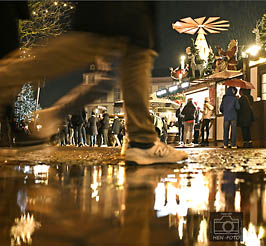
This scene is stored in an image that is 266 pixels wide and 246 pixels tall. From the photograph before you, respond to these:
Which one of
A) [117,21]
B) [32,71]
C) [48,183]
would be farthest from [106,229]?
[32,71]

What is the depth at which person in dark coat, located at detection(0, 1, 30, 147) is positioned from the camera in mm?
2494

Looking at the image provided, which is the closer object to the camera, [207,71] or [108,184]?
[108,184]

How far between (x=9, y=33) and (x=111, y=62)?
1.05m

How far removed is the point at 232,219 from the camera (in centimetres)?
91

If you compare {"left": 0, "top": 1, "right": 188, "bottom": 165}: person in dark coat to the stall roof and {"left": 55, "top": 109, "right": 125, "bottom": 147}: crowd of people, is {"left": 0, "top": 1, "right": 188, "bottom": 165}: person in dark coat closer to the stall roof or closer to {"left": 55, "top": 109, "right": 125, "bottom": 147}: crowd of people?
{"left": 55, "top": 109, "right": 125, "bottom": 147}: crowd of people

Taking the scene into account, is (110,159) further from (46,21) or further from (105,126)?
(105,126)

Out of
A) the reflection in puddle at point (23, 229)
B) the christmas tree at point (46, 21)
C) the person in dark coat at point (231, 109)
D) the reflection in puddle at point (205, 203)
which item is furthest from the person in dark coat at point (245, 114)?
the reflection in puddle at point (23, 229)

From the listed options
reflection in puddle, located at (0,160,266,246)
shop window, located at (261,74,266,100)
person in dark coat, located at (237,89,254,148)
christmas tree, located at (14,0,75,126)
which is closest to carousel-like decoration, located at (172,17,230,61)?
shop window, located at (261,74,266,100)

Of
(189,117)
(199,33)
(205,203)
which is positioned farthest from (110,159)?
(199,33)

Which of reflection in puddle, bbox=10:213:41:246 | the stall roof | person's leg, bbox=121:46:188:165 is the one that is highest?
the stall roof

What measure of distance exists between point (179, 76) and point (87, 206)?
71.4ft

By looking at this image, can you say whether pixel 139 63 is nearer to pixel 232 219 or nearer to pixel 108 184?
pixel 108 184
